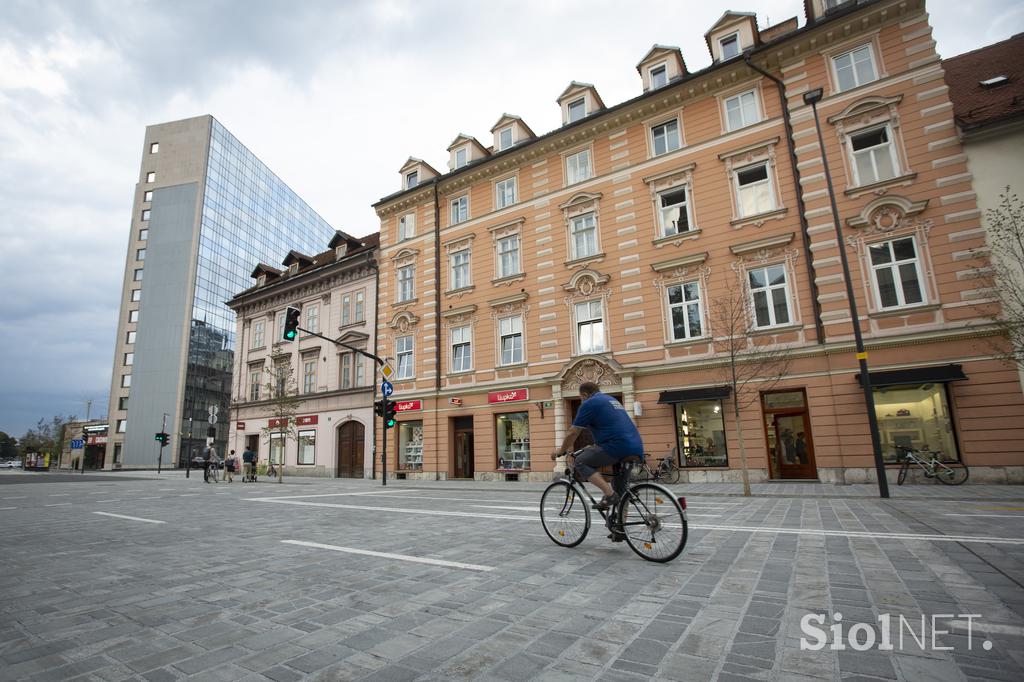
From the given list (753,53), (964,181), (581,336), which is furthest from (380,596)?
(753,53)

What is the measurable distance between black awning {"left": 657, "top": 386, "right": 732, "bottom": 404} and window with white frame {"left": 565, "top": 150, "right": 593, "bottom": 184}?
34.1ft

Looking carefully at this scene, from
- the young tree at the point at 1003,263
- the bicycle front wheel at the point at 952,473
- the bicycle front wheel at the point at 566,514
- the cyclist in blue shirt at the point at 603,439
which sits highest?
the young tree at the point at 1003,263

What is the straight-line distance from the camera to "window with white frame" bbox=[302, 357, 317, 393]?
3073 cm

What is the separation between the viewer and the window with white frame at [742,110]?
710 inches

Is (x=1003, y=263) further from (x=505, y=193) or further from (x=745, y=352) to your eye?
(x=505, y=193)

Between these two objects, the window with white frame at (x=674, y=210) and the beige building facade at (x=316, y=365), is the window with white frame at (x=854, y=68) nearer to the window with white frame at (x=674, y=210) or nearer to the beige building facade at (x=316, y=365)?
the window with white frame at (x=674, y=210)

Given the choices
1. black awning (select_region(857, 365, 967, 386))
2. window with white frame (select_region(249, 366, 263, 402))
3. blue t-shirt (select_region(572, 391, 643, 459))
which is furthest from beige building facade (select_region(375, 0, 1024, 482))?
window with white frame (select_region(249, 366, 263, 402))

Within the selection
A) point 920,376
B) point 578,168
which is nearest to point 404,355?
point 578,168

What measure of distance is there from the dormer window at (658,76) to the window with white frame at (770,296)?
368 inches

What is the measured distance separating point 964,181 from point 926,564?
50.7 ft

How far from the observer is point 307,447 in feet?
98.5

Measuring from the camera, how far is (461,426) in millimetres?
23219

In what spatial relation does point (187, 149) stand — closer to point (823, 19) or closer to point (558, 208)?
point (558, 208)

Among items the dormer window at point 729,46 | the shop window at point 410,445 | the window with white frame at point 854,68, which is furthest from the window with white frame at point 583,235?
the shop window at point 410,445
